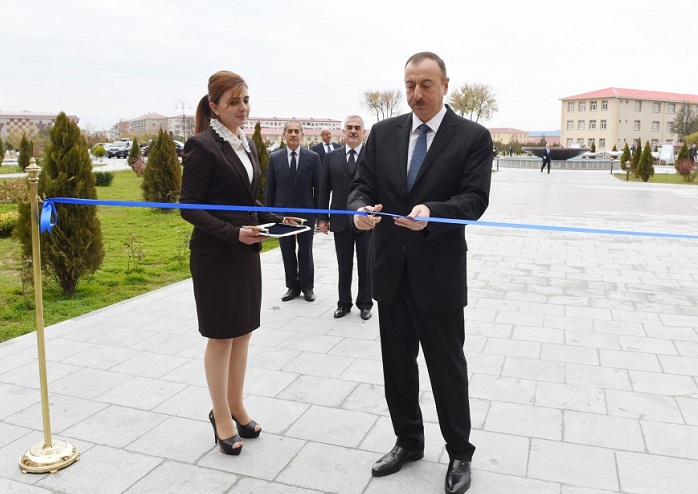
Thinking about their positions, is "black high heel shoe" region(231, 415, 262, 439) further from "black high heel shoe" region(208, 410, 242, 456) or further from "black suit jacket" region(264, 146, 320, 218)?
"black suit jacket" region(264, 146, 320, 218)

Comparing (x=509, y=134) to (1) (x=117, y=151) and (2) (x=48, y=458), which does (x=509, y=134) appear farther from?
(2) (x=48, y=458)

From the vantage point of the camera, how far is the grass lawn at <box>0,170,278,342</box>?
6.00 metres

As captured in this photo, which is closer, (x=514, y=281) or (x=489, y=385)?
(x=489, y=385)

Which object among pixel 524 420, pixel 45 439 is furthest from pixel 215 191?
pixel 524 420


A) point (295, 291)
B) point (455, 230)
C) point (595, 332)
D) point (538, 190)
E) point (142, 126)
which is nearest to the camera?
point (455, 230)

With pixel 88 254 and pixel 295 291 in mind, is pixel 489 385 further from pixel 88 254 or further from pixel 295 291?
pixel 88 254

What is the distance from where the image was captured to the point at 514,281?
7.33 metres

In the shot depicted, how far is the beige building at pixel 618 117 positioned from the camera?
291 feet

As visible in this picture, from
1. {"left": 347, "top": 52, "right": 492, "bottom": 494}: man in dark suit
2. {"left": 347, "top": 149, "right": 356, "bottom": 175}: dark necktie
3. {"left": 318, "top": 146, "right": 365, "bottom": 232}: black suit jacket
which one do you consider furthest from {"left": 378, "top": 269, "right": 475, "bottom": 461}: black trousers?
{"left": 347, "top": 149, "right": 356, "bottom": 175}: dark necktie

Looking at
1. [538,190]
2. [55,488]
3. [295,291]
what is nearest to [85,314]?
[295,291]

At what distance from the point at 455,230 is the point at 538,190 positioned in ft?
68.5

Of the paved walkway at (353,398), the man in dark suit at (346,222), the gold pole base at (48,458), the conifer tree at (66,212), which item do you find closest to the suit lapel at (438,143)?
the paved walkway at (353,398)

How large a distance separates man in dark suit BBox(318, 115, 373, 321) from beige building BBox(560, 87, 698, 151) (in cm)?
8937

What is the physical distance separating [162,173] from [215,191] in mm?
12152
